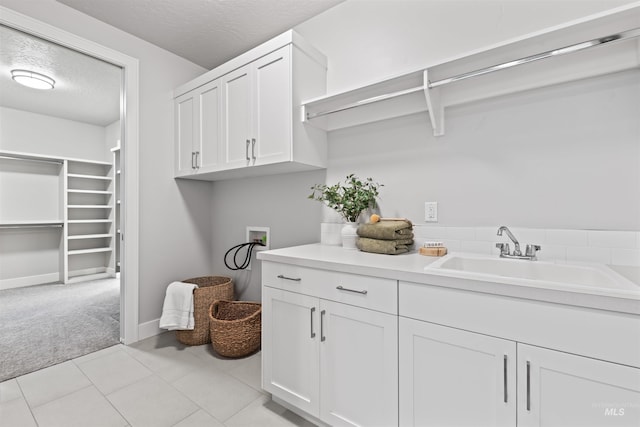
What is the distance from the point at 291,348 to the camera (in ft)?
5.00

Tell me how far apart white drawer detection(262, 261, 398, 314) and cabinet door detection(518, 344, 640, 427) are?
1.55 feet

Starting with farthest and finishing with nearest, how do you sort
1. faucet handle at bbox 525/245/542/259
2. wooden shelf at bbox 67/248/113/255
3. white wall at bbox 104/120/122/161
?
white wall at bbox 104/120/122/161, wooden shelf at bbox 67/248/113/255, faucet handle at bbox 525/245/542/259

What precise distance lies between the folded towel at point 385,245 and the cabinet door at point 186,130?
171 centimetres

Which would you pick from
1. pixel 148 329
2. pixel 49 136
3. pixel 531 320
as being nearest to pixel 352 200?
pixel 531 320

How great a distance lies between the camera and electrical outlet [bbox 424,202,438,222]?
171 centimetres

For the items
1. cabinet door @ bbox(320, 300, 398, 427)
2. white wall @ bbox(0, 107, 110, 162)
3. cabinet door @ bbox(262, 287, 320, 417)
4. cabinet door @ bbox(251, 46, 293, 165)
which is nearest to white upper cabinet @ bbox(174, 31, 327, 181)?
cabinet door @ bbox(251, 46, 293, 165)

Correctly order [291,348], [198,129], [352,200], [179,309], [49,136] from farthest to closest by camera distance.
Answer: [49,136] → [198,129] → [179,309] → [352,200] → [291,348]

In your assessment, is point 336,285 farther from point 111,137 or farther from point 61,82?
point 111,137

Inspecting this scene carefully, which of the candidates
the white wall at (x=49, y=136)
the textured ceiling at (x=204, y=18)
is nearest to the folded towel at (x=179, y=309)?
the textured ceiling at (x=204, y=18)

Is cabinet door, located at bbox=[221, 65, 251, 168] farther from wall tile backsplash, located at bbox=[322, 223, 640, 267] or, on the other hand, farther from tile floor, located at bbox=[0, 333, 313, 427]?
tile floor, located at bbox=[0, 333, 313, 427]

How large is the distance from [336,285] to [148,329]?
2064mm

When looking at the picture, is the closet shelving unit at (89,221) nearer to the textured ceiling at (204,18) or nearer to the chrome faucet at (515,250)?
the textured ceiling at (204,18)

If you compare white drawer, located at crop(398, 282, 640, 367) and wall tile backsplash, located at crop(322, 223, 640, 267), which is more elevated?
wall tile backsplash, located at crop(322, 223, 640, 267)

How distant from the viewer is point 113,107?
14.1 feet
